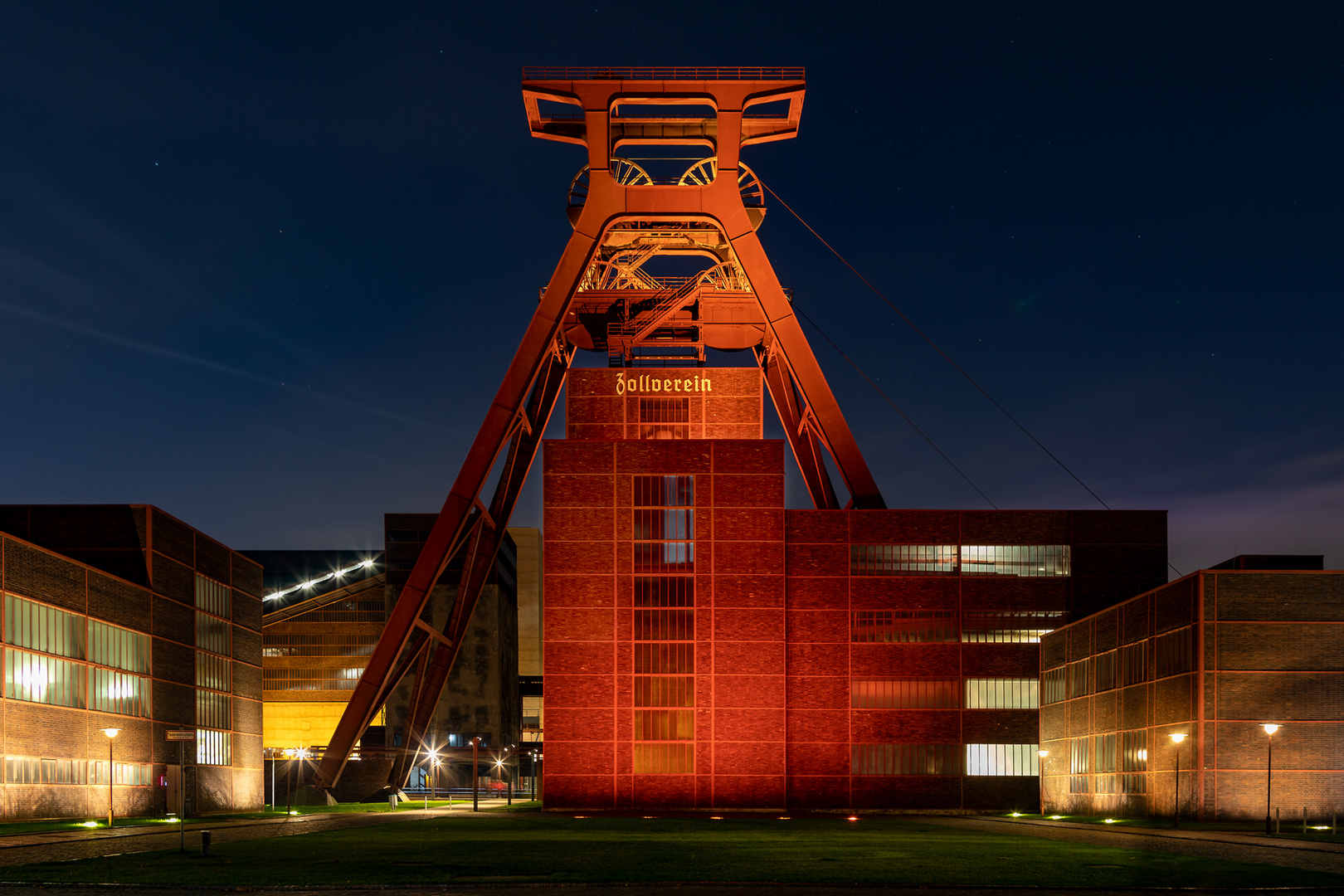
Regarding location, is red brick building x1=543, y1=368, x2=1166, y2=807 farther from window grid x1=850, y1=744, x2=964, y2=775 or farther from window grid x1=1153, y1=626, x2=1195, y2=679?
window grid x1=1153, y1=626, x2=1195, y2=679

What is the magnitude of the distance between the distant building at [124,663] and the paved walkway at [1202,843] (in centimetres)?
2588

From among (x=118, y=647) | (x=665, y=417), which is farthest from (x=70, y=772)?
(x=665, y=417)

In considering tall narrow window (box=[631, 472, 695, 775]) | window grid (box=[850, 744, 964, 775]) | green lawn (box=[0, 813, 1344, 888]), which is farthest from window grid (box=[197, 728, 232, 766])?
window grid (box=[850, 744, 964, 775])

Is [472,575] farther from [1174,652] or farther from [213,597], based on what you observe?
[1174,652]

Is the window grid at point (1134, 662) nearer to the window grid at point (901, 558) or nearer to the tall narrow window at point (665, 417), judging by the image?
the window grid at point (901, 558)

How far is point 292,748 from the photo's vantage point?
105438 millimetres

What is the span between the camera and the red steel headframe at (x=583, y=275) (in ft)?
173

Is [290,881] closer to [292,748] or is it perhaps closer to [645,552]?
[645,552]

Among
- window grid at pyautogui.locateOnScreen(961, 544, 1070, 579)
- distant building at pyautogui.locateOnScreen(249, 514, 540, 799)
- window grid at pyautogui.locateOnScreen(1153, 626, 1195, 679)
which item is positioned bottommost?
distant building at pyautogui.locateOnScreen(249, 514, 540, 799)

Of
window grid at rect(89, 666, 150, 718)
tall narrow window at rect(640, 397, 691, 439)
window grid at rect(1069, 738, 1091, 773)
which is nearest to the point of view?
window grid at rect(89, 666, 150, 718)

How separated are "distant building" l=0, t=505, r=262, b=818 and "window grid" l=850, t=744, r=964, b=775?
26826 millimetres

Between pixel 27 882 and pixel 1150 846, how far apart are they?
2081 cm

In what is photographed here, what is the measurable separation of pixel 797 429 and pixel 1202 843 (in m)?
39.1

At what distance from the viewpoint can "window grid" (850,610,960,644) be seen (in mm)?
53875
